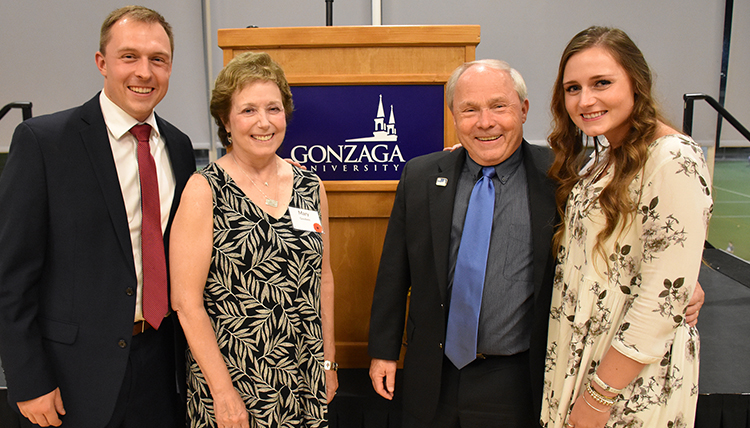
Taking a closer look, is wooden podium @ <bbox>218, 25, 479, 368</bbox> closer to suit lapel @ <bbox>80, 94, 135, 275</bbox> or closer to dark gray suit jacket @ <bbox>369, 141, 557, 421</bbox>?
dark gray suit jacket @ <bbox>369, 141, 557, 421</bbox>

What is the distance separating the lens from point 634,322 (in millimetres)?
1222

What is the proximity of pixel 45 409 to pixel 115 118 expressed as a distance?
87 centimetres

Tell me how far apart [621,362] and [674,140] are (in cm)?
57

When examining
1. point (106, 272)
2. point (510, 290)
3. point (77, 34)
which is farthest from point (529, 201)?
point (77, 34)

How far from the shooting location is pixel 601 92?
1.29 meters

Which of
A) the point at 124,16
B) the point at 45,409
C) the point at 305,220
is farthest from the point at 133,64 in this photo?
the point at 45,409

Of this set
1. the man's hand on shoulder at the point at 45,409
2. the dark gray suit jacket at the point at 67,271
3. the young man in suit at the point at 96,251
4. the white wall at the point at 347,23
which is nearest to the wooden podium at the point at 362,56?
the young man in suit at the point at 96,251

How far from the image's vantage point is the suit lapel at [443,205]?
1527 millimetres

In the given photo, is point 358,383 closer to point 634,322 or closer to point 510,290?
point 510,290

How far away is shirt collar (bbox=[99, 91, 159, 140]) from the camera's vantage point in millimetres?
1521

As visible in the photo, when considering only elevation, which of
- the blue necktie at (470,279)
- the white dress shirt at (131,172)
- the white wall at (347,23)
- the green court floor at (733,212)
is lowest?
the green court floor at (733,212)

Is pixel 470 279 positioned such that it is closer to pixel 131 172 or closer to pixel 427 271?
pixel 427 271

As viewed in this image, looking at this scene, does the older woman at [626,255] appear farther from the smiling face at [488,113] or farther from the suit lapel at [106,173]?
the suit lapel at [106,173]

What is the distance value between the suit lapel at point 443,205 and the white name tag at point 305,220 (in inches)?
14.5
